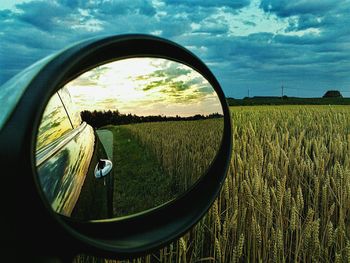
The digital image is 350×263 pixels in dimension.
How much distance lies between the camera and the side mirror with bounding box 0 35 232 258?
585 mm

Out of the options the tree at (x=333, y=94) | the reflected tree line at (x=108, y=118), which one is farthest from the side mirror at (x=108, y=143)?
the tree at (x=333, y=94)

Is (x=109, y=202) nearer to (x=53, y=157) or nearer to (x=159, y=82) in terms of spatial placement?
(x=53, y=157)

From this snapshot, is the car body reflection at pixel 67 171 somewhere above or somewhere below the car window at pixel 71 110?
below

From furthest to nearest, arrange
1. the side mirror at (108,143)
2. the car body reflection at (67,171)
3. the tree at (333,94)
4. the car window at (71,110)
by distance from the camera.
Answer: the tree at (333,94) < the car window at (71,110) < the car body reflection at (67,171) < the side mirror at (108,143)

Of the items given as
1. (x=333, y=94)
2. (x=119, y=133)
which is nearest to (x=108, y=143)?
(x=119, y=133)

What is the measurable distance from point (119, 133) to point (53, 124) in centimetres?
15

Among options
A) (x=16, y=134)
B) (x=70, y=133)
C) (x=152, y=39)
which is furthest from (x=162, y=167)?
(x=16, y=134)

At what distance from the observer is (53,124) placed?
80 centimetres

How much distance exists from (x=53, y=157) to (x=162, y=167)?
41cm

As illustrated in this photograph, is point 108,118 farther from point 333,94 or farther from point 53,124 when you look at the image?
point 333,94

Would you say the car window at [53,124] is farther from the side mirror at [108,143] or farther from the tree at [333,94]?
the tree at [333,94]

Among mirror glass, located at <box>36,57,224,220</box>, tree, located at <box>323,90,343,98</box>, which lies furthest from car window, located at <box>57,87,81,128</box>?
tree, located at <box>323,90,343,98</box>

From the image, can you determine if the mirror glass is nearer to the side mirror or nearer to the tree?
the side mirror

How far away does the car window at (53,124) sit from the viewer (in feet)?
2.40
